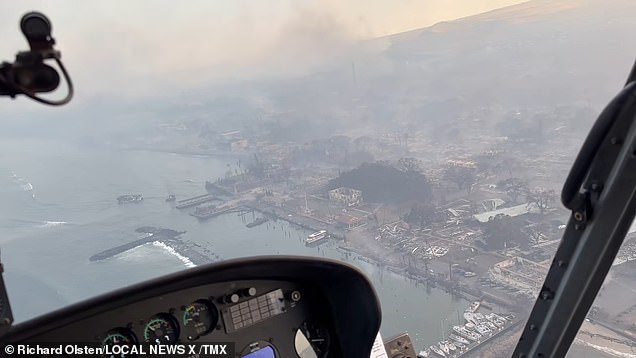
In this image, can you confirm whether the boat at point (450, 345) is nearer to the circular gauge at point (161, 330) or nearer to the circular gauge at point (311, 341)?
the circular gauge at point (311, 341)

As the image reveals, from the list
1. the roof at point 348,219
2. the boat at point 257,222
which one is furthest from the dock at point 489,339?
the boat at point 257,222

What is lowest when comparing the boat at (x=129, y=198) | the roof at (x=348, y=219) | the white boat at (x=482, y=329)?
the white boat at (x=482, y=329)

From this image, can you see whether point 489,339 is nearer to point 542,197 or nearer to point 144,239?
point 542,197

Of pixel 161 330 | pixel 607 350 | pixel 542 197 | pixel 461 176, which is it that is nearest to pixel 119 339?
pixel 161 330

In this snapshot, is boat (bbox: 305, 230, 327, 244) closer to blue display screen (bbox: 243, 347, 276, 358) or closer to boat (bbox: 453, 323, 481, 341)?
blue display screen (bbox: 243, 347, 276, 358)

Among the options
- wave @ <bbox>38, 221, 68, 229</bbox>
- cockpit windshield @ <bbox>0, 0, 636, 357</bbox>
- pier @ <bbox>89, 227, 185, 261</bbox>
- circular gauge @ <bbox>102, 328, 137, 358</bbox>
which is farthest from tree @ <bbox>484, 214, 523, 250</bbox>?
wave @ <bbox>38, 221, 68, 229</bbox>

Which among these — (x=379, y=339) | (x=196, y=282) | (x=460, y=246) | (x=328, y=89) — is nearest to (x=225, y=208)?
(x=196, y=282)
